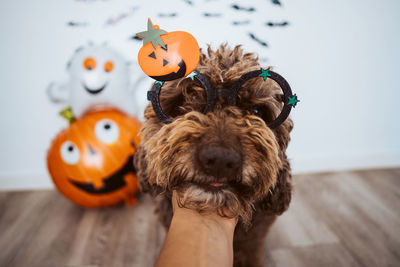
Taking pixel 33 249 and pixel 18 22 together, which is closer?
pixel 33 249

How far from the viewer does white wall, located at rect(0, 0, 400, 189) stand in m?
2.52

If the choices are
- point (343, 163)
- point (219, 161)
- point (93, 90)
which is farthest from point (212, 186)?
point (343, 163)

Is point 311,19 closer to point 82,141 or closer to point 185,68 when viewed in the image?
point 185,68

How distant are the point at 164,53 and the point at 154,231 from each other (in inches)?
76.3

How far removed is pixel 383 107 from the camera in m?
3.19

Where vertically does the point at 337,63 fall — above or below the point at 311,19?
below

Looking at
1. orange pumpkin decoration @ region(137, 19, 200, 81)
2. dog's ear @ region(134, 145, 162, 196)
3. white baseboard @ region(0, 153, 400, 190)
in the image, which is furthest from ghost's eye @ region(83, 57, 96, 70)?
white baseboard @ region(0, 153, 400, 190)

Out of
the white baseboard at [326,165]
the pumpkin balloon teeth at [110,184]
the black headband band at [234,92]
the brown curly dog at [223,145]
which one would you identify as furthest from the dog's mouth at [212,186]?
the white baseboard at [326,165]

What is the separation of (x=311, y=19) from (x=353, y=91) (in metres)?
1.07

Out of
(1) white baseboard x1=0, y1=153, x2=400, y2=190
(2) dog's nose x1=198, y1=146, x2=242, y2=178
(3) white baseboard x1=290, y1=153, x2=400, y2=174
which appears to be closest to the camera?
(2) dog's nose x1=198, y1=146, x2=242, y2=178

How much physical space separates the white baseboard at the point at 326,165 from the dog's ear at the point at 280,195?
185 centimetres

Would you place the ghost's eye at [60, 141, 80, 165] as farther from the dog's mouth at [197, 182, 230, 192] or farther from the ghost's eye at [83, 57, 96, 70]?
the dog's mouth at [197, 182, 230, 192]

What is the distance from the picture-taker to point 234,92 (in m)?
1.27

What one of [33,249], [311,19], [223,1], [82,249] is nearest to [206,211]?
[82,249]
